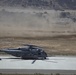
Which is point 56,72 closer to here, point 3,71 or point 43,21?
point 3,71

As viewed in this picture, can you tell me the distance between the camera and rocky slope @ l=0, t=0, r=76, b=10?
12069 cm

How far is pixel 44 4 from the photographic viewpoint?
122000 mm

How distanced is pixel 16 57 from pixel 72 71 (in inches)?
289

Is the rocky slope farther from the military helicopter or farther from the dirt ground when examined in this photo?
the military helicopter

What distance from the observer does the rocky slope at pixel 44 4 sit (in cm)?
12069

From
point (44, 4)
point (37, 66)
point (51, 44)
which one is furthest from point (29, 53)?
point (44, 4)

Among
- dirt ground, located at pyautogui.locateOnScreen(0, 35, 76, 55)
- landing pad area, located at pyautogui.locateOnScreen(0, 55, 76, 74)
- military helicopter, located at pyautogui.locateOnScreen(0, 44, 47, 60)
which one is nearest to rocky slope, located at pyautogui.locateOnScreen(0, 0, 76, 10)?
dirt ground, located at pyautogui.locateOnScreen(0, 35, 76, 55)

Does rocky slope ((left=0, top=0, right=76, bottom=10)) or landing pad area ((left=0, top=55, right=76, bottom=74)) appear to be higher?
landing pad area ((left=0, top=55, right=76, bottom=74))

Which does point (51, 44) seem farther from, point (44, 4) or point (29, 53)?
point (44, 4)

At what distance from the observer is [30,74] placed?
21922 mm

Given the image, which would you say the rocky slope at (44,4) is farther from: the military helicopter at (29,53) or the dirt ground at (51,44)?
the military helicopter at (29,53)

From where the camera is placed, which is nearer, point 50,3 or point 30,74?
point 30,74

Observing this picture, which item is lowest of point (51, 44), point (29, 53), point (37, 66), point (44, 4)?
point (44, 4)

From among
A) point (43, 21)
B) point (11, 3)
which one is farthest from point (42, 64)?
point (11, 3)
